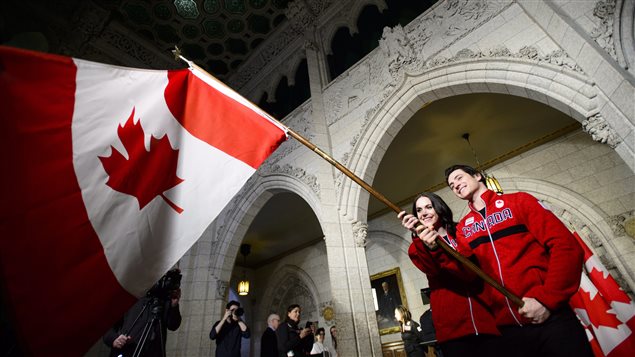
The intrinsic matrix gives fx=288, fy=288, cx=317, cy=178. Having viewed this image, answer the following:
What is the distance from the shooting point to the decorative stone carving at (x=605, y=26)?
2.69m

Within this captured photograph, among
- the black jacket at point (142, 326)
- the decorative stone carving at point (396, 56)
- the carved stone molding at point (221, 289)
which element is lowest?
the black jacket at point (142, 326)

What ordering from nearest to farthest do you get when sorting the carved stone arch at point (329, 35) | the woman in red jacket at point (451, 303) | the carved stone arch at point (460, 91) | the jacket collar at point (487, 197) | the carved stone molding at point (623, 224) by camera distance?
the woman in red jacket at point (451, 303), the jacket collar at point (487, 197), the carved stone arch at point (460, 91), the carved stone molding at point (623, 224), the carved stone arch at point (329, 35)

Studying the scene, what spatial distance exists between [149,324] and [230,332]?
164cm

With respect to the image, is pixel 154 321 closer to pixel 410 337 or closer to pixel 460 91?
pixel 410 337

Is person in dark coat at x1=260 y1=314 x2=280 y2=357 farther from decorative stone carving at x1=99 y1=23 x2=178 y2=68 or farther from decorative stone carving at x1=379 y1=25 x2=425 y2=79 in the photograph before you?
decorative stone carving at x1=99 y1=23 x2=178 y2=68

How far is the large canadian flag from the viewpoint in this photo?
3.35 ft

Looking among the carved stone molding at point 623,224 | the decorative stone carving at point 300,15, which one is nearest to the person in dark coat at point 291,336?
the carved stone molding at point 623,224

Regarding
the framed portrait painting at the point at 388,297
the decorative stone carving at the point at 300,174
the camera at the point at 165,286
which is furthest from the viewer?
the framed portrait painting at the point at 388,297

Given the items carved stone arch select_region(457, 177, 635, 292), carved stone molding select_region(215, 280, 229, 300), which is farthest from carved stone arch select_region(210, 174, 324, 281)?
carved stone arch select_region(457, 177, 635, 292)

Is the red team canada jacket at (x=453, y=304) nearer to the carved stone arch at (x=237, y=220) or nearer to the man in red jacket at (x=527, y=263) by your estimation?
the man in red jacket at (x=527, y=263)

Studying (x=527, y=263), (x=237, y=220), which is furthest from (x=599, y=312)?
(x=237, y=220)

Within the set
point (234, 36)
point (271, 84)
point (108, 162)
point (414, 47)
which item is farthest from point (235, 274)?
point (108, 162)

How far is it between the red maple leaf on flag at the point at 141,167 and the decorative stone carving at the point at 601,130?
3655 mm

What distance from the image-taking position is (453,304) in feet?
4.74
